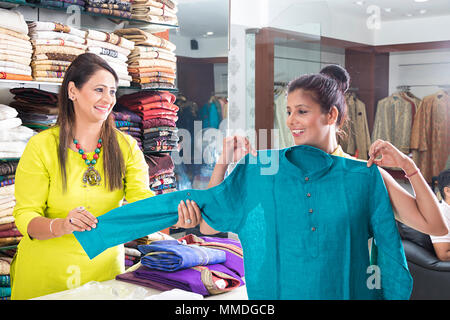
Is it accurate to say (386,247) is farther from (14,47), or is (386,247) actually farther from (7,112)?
(14,47)

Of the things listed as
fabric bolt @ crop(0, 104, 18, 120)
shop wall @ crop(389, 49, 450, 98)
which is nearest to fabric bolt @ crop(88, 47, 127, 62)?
fabric bolt @ crop(0, 104, 18, 120)

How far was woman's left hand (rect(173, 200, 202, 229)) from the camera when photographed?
4.42ft

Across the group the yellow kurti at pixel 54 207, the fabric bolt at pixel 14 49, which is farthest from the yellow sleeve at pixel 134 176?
the fabric bolt at pixel 14 49

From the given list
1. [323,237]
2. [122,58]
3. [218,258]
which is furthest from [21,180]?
[122,58]

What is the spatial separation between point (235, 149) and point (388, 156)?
39 cm

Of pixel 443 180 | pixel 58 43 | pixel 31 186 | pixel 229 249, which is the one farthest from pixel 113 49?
pixel 443 180

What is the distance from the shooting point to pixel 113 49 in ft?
9.38

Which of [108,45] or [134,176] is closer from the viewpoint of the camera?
[134,176]

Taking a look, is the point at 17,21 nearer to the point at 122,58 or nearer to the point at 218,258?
the point at 122,58

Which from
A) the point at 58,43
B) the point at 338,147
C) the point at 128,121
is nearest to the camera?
the point at 338,147

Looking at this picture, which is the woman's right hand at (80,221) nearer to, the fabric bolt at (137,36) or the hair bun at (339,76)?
the hair bun at (339,76)

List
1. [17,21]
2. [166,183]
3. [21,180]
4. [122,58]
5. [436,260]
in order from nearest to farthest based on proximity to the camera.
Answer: [21,180], [17,21], [436,260], [122,58], [166,183]

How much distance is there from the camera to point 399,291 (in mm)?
1217

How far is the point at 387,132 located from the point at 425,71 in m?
0.37
